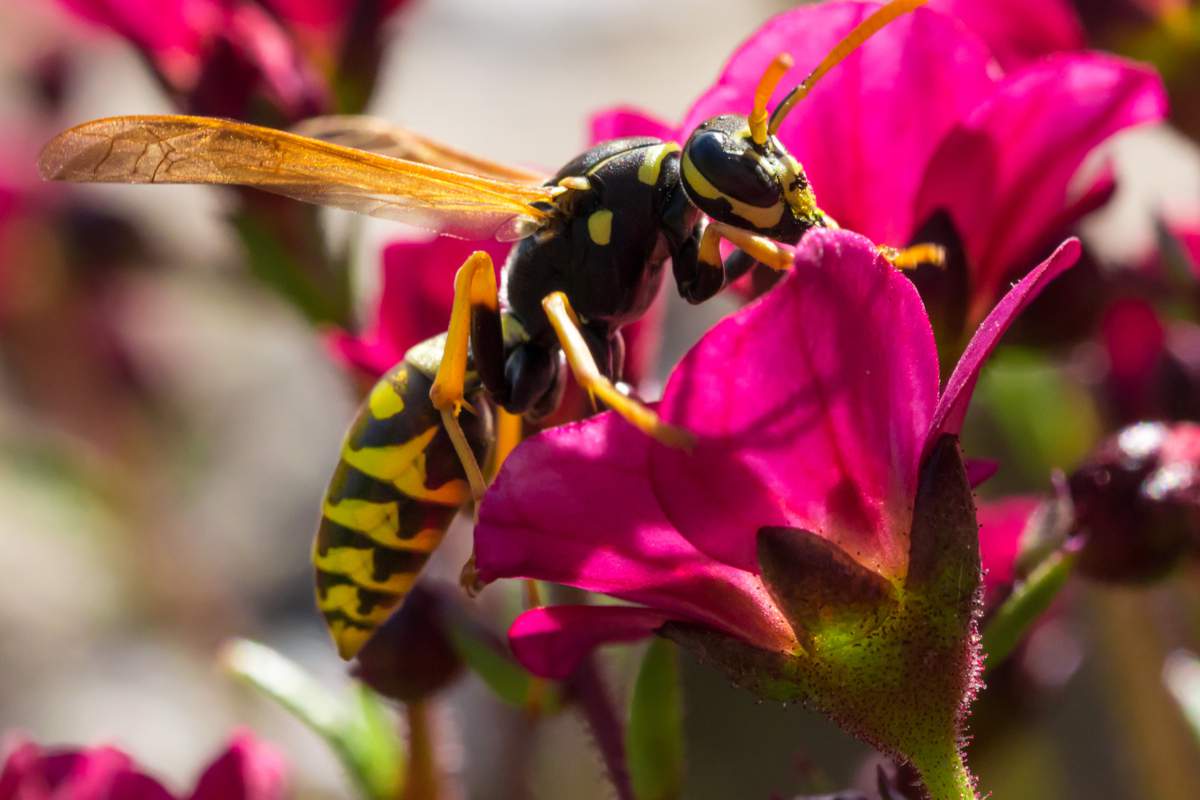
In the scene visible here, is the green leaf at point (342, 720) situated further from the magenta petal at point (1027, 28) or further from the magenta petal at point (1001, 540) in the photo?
the magenta petal at point (1027, 28)

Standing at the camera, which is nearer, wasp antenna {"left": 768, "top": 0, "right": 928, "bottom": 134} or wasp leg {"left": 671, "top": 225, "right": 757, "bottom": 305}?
wasp antenna {"left": 768, "top": 0, "right": 928, "bottom": 134}

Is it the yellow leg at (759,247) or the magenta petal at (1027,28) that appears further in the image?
the magenta petal at (1027,28)

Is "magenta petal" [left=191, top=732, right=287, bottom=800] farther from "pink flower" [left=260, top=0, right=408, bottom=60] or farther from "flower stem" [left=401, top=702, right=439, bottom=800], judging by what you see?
"pink flower" [left=260, top=0, right=408, bottom=60]

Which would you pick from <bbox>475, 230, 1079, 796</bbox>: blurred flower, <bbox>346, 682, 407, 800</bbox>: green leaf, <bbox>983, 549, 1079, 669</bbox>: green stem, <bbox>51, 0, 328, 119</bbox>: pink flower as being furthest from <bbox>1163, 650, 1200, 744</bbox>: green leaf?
<bbox>51, 0, 328, 119</bbox>: pink flower

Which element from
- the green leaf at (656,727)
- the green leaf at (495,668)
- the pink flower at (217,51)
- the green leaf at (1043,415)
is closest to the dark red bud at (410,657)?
the green leaf at (495,668)

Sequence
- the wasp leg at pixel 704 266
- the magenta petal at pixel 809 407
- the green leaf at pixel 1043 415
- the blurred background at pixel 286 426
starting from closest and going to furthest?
the magenta petal at pixel 809 407 < the wasp leg at pixel 704 266 < the blurred background at pixel 286 426 < the green leaf at pixel 1043 415

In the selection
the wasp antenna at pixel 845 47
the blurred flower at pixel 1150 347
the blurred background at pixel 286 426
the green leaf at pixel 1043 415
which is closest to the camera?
the wasp antenna at pixel 845 47

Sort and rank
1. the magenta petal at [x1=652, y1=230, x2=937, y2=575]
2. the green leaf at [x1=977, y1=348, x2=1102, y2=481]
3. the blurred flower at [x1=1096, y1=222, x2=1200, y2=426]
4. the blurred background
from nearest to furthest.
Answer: the magenta petal at [x1=652, y1=230, x2=937, y2=575]
the blurred flower at [x1=1096, y1=222, x2=1200, y2=426]
the blurred background
the green leaf at [x1=977, y1=348, x2=1102, y2=481]
